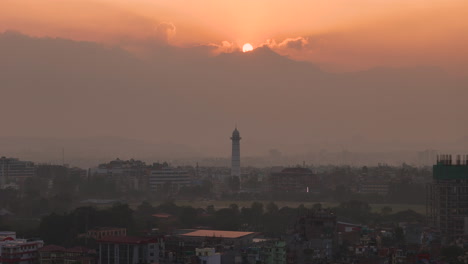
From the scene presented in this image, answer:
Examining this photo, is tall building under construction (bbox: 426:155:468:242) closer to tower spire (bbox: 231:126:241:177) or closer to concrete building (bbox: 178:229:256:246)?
concrete building (bbox: 178:229:256:246)

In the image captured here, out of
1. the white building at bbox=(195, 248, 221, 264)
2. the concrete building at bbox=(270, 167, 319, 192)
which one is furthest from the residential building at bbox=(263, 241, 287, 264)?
the concrete building at bbox=(270, 167, 319, 192)

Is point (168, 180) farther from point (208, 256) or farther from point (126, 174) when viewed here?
point (208, 256)

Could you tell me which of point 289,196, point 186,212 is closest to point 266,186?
point 289,196

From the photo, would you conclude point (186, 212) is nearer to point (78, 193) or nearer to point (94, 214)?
point (94, 214)

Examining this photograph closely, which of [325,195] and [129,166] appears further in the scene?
[129,166]

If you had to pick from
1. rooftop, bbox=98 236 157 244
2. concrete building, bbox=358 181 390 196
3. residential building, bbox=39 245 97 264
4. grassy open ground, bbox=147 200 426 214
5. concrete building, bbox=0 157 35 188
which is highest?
concrete building, bbox=0 157 35 188

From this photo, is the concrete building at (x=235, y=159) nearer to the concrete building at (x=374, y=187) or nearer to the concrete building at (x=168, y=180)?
the concrete building at (x=168, y=180)

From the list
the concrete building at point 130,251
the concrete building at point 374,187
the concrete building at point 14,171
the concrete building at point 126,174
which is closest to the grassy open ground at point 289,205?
the concrete building at point 374,187
